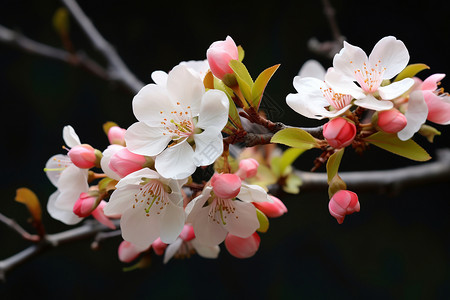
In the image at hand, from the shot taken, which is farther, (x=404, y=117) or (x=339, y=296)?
(x=339, y=296)

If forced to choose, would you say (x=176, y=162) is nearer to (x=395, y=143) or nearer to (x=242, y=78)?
(x=242, y=78)

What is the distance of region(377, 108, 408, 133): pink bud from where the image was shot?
0.43 meters

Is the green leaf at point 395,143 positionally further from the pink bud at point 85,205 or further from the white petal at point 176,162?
the pink bud at point 85,205

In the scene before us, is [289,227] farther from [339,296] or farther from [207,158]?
[207,158]

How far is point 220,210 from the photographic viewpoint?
1.73 feet

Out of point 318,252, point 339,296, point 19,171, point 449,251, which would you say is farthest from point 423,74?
point 19,171

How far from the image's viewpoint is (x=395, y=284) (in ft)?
5.45

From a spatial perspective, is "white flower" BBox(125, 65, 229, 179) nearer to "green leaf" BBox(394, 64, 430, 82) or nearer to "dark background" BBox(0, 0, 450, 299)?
"green leaf" BBox(394, 64, 430, 82)

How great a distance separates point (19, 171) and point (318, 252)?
1.41m

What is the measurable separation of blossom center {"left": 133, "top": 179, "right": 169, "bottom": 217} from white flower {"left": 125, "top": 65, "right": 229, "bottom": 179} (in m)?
0.05

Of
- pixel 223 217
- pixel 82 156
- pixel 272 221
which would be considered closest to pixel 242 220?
pixel 223 217

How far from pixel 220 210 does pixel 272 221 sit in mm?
1229

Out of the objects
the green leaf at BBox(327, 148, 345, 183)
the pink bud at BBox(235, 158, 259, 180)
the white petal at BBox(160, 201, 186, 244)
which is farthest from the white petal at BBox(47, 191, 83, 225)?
the green leaf at BBox(327, 148, 345, 183)

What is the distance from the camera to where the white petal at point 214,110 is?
0.46 meters
